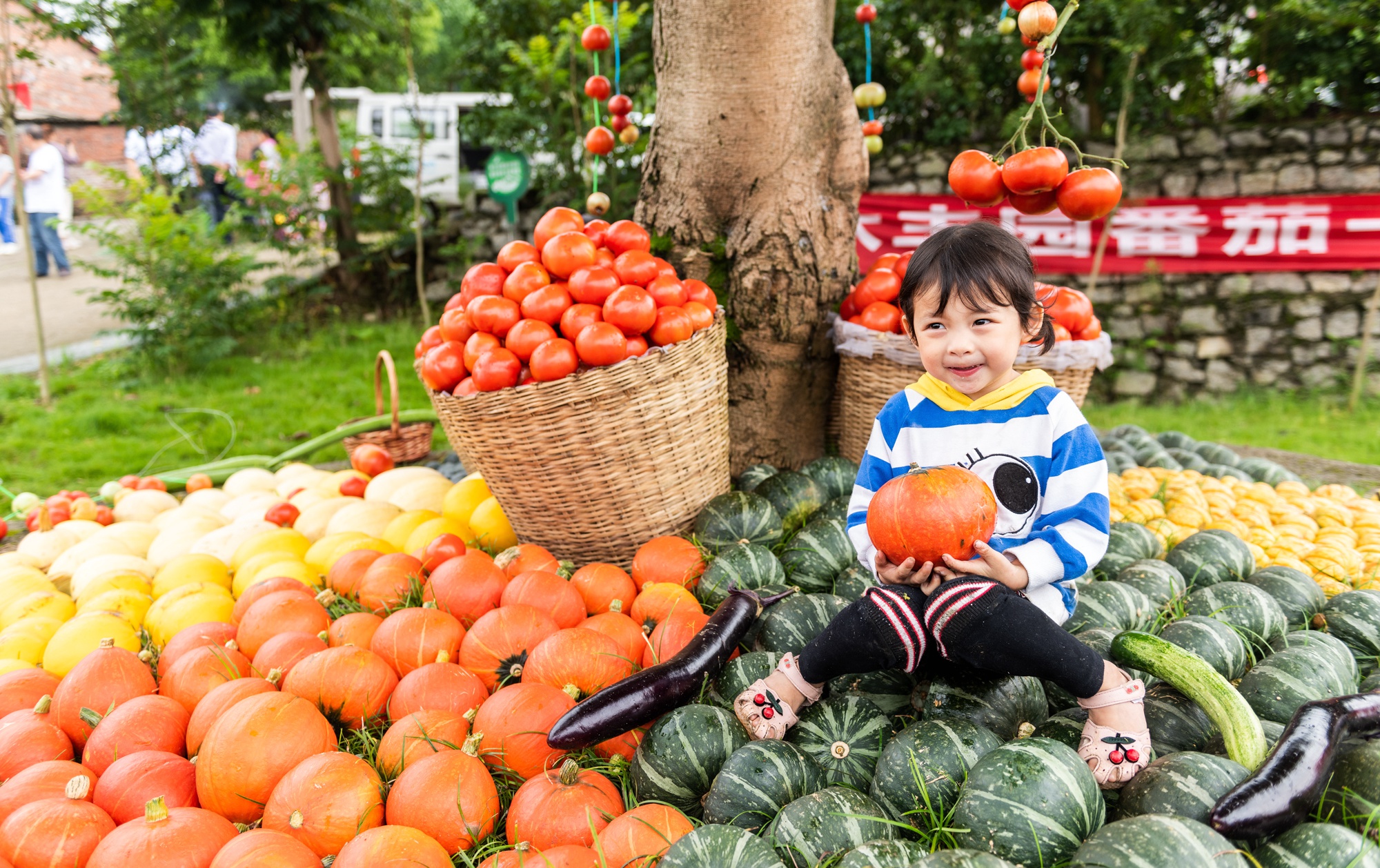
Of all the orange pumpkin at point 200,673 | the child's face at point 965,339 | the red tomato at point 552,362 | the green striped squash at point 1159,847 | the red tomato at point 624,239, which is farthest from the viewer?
the red tomato at point 624,239

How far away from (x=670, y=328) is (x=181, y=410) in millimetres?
5669

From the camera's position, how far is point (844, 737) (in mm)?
1923

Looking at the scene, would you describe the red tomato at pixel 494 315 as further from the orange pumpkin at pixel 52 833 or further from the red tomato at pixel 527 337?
the orange pumpkin at pixel 52 833

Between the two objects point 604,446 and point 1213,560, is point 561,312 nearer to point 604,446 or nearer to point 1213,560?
point 604,446

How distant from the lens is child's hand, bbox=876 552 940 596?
1.87 m

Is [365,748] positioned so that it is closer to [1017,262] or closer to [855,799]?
[855,799]

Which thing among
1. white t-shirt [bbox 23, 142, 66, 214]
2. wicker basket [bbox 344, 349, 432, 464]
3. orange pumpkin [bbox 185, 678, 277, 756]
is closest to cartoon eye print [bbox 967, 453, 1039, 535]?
orange pumpkin [bbox 185, 678, 277, 756]

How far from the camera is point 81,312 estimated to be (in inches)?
410

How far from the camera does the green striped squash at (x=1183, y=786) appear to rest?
1509mm

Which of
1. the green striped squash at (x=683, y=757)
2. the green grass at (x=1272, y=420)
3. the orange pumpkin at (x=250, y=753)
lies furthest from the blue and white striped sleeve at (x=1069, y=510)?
the green grass at (x=1272, y=420)

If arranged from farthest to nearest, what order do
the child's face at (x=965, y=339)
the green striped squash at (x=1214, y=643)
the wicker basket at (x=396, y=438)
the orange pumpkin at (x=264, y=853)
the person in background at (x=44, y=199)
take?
the person in background at (x=44, y=199)
the wicker basket at (x=396, y=438)
the green striped squash at (x=1214, y=643)
the child's face at (x=965, y=339)
the orange pumpkin at (x=264, y=853)

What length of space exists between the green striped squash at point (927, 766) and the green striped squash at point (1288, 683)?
74 centimetres

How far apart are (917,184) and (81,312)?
1071 centimetres

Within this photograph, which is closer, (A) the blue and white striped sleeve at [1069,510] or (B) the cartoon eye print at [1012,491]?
(A) the blue and white striped sleeve at [1069,510]
